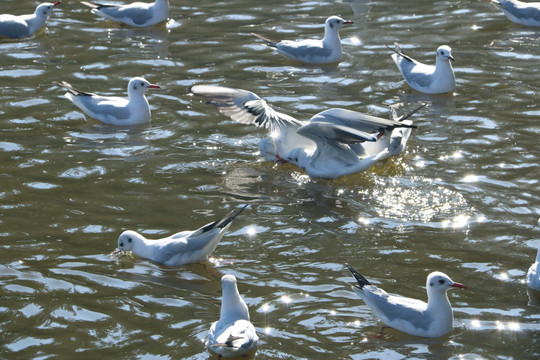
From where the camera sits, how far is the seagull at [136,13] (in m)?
16.5

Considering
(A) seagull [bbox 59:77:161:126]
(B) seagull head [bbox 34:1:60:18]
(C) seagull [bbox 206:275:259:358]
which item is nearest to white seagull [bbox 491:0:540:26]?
(A) seagull [bbox 59:77:161:126]

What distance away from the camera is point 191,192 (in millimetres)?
10188

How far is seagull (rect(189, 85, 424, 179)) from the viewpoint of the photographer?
34.3 ft

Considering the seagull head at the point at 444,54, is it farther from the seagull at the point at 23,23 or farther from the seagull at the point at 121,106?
the seagull at the point at 23,23

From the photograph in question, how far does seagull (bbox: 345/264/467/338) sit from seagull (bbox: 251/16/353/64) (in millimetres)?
7825

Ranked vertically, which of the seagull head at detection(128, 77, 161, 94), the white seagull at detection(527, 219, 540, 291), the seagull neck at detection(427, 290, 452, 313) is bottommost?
the white seagull at detection(527, 219, 540, 291)

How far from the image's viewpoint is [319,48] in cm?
1452

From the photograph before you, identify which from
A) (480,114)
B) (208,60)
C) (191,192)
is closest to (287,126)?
(191,192)

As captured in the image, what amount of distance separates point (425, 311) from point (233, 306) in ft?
4.87

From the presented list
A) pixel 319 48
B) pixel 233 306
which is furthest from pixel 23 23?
pixel 233 306

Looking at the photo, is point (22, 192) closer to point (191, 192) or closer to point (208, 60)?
point (191, 192)

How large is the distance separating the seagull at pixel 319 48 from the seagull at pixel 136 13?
2946 millimetres

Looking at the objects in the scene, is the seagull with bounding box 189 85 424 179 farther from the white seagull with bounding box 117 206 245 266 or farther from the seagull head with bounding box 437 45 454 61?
the white seagull with bounding box 117 206 245 266

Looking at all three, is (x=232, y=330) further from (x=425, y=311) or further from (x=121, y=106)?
(x=121, y=106)
